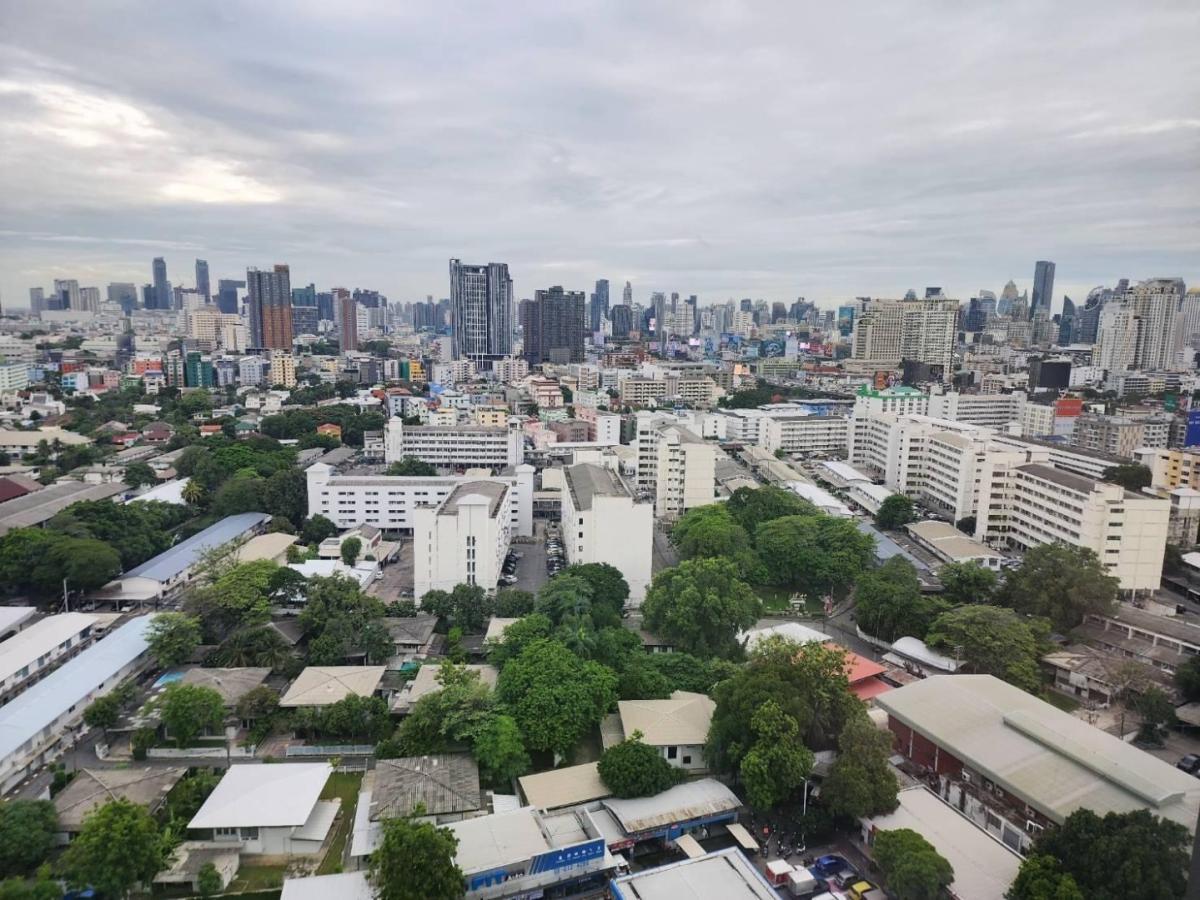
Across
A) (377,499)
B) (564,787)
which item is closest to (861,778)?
(564,787)

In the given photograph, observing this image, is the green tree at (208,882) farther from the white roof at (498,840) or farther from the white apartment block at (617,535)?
the white apartment block at (617,535)

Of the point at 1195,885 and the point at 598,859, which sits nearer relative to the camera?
the point at 1195,885

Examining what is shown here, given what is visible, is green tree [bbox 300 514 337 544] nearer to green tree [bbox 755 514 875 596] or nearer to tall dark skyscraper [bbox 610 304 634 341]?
green tree [bbox 755 514 875 596]

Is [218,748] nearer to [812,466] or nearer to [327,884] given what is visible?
[327,884]

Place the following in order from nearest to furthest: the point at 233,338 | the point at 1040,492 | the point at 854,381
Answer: the point at 1040,492 → the point at 854,381 → the point at 233,338

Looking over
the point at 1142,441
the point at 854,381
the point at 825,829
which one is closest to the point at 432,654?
the point at 825,829

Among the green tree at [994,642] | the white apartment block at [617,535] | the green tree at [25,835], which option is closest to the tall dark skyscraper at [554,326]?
the white apartment block at [617,535]
